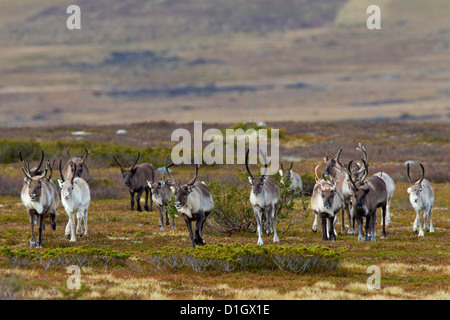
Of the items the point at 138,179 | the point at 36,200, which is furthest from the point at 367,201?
the point at 138,179

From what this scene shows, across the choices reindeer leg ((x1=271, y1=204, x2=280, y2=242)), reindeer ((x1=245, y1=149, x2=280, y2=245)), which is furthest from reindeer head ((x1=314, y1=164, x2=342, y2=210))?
reindeer leg ((x1=271, y1=204, x2=280, y2=242))

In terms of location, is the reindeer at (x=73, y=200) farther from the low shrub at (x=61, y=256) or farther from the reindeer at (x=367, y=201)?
the reindeer at (x=367, y=201)

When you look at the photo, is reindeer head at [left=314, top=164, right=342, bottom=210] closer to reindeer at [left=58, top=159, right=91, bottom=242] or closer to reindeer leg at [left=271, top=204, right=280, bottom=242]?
reindeer leg at [left=271, top=204, right=280, bottom=242]

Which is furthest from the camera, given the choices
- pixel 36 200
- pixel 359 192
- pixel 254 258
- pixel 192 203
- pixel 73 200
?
pixel 359 192

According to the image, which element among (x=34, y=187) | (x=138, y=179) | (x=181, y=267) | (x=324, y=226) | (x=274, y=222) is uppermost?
(x=138, y=179)

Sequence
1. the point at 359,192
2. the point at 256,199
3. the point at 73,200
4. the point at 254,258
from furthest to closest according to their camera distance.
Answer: the point at 359,192 → the point at 73,200 → the point at 256,199 → the point at 254,258

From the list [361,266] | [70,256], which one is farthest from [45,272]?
[361,266]

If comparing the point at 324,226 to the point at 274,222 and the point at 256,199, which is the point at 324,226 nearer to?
the point at 274,222

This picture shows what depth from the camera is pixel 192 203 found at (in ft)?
60.0

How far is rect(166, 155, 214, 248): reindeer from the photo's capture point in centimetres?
1789

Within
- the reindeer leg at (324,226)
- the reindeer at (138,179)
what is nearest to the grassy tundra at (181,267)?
the reindeer leg at (324,226)

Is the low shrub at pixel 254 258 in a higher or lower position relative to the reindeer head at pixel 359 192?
lower

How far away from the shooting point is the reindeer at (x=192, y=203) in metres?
17.9
